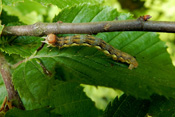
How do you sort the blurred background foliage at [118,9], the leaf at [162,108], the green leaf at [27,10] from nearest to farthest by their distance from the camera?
the leaf at [162,108] < the green leaf at [27,10] < the blurred background foliage at [118,9]

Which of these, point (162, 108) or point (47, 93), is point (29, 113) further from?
point (162, 108)

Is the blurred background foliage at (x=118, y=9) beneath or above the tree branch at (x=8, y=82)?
beneath

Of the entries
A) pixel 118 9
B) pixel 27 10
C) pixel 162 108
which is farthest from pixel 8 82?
pixel 118 9

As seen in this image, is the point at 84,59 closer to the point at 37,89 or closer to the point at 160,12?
→ the point at 37,89

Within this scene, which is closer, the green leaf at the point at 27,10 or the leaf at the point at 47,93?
the leaf at the point at 47,93

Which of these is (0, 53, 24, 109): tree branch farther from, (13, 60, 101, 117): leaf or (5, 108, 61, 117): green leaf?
(5, 108, 61, 117): green leaf

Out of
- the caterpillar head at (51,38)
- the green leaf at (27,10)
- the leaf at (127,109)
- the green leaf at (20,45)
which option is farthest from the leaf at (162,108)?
the green leaf at (27,10)

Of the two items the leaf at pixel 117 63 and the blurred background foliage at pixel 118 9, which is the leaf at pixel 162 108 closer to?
the leaf at pixel 117 63

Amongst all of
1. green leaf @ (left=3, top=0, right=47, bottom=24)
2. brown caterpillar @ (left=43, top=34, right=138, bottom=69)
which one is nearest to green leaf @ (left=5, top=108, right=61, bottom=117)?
brown caterpillar @ (left=43, top=34, right=138, bottom=69)

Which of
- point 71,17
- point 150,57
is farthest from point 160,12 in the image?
point 71,17
